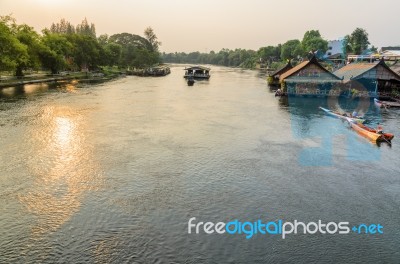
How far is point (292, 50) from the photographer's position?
567 ft

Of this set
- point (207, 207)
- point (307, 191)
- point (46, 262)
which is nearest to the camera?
point (46, 262)

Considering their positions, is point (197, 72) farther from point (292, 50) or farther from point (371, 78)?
point (292, 50)

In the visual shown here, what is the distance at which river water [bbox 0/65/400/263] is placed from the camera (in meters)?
15.7

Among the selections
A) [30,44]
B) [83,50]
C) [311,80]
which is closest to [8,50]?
[30,44]

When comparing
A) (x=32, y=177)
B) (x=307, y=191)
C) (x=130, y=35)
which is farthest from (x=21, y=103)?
(x=130, y=35)

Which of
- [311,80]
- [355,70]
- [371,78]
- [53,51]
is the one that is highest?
[53,51]

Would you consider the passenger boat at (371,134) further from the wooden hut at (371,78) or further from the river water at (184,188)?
the wooden hut at (371,78)

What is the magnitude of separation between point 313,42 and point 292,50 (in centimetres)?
2082

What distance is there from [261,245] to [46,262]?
10042mm

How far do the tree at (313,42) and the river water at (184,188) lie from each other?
11706 centimetres

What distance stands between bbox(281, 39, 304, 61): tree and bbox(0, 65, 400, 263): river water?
126 m

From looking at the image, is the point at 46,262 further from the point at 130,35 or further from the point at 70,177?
the point at 130,35

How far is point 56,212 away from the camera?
A: 60.4 feet

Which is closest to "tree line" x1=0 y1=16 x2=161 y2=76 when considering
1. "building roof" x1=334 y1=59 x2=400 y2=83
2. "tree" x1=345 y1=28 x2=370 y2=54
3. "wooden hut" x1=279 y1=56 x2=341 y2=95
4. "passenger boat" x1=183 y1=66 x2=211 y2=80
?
"passenger boat" x1=183 y1=66 x2=211 y2=80
